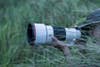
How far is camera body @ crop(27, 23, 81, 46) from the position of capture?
1722mm

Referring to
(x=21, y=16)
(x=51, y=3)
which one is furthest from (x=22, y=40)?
(x=51, y=3)

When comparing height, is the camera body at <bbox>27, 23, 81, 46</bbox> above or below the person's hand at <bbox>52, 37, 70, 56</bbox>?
above

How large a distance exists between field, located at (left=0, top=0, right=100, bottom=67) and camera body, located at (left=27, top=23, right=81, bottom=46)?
0.06 metres

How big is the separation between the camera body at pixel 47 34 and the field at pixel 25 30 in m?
0.06

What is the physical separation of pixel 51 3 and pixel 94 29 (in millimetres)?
658

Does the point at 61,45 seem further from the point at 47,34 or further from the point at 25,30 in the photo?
the point at 25,30

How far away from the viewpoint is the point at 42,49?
6.01ft

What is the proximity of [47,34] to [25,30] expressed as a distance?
1.12 feet

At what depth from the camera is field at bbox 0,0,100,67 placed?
5.60 ft

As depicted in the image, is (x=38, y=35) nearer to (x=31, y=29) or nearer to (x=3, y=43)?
(x=31, y=29)

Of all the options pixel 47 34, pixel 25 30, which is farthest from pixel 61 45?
pixel 25 30

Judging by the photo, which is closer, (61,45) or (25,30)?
(61,45)

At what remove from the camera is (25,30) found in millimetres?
2049

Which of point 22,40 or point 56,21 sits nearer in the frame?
point 22,40
